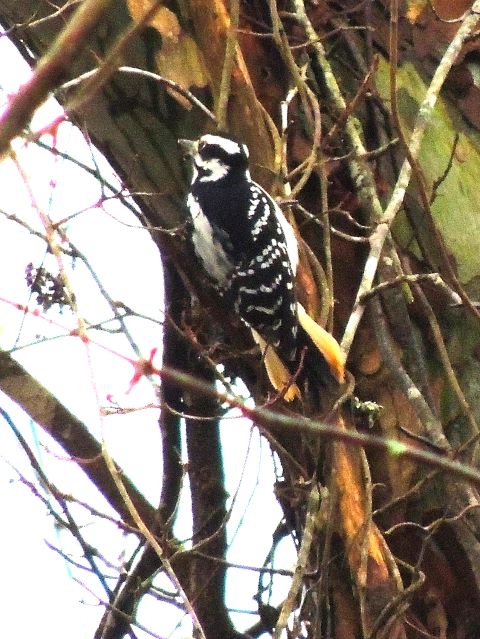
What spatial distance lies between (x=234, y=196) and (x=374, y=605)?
132 centimetres

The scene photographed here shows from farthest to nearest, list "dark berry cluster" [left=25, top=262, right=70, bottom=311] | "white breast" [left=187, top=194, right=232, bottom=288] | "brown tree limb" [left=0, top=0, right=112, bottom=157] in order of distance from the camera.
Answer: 1. "white breast" [left=187, top=194, right=232, bottom=288]
2. "dark berry cluster" [left=25, top=262, right=70, bottom=311]
3. "brown tree limb" [left=0, top=0, right=112, bottom=157]

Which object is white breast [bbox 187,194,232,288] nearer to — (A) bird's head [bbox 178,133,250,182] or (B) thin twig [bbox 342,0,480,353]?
(A) bird's head [bbox 178,133,250,182]

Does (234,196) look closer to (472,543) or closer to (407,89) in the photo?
(407,89)

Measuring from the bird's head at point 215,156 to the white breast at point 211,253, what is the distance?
0.51ft

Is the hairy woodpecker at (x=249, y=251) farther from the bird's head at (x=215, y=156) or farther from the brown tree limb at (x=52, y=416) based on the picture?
the brown tree limb at (x=52, y=416)

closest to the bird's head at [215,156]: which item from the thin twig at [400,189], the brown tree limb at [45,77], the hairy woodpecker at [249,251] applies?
the hairy woodpecker at [249,251]

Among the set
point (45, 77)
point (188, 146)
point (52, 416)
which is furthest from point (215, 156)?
point (45, 77)

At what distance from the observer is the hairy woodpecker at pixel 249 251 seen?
2.80m

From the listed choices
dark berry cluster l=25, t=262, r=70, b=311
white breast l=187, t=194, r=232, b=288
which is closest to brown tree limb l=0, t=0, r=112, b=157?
dark berry cluster l=25, t=262, r=70, b=311

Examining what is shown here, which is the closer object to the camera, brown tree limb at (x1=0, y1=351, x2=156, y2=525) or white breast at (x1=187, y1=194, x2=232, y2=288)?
brown tree limb at (x1=0, y1=351, x2=156, y2=525)

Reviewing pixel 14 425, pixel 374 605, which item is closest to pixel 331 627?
pixel 374 605

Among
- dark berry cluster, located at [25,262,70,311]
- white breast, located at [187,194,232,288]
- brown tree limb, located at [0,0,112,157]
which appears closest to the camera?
brown tree limb, located at [0,0,112,157]

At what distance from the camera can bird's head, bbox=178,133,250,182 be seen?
282 centimetres

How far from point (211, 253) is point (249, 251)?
0.42ft
